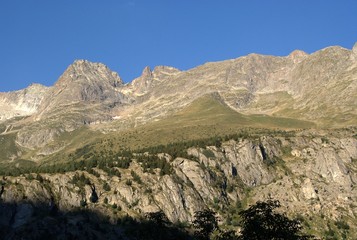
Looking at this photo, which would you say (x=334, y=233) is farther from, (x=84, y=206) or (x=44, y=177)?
(x=44, y=177)

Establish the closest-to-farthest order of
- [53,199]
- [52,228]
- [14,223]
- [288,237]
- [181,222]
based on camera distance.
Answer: [288,237], [52,228], [14,223], [53,199], [181,222]

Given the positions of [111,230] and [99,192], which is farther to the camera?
[99,192]

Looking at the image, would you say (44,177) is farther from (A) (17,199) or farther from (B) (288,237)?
(B) (288,237)

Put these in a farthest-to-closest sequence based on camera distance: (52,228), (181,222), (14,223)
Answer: (181,222), (14,223), (52,228)

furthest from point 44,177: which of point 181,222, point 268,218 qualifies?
point 268,218

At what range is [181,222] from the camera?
19650 cm

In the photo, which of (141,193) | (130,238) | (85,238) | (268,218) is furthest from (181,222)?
(268,218)

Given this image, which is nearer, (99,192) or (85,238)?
(85,238)

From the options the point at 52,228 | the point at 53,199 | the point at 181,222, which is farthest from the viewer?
the point at 181,222

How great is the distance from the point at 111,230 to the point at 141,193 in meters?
31.1

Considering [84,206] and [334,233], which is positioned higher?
[84,206]

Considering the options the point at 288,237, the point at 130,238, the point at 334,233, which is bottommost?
the point at 334,233

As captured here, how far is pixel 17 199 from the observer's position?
17588 cm

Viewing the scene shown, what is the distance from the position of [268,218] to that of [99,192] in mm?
142612
